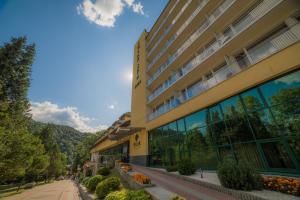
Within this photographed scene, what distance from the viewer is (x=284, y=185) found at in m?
5.84

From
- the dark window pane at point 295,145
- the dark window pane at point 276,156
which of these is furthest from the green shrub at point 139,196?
the dark window pane at point 295,145

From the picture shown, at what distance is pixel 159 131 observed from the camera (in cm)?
1838

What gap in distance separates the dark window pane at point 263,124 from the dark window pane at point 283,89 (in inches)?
33.6

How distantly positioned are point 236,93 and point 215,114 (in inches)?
95.2

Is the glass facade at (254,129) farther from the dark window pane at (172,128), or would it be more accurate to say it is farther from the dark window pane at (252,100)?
the dark window pane at (172,128)

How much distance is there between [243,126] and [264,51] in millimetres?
5407

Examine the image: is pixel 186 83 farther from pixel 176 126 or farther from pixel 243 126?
pixel 243 126

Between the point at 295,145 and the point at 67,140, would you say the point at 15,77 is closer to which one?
the point at 295,145

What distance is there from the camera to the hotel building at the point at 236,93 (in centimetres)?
750

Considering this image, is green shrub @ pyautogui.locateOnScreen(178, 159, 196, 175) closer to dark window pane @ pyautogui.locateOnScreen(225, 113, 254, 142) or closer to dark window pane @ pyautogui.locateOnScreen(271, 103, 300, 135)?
dark window pane @ pyautogui.locateOnScreen(225, 113, 254, 142)

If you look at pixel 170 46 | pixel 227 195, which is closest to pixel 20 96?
pixel 170 46

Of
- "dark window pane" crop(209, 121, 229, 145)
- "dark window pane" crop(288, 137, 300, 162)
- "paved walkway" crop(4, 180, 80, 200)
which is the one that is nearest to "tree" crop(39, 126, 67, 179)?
"paved walkway" crop(4, 180, 80, 200)

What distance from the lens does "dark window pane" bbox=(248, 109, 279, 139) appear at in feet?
25.7

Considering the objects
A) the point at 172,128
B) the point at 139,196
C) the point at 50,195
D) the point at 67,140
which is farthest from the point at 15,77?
the point at 67,140
